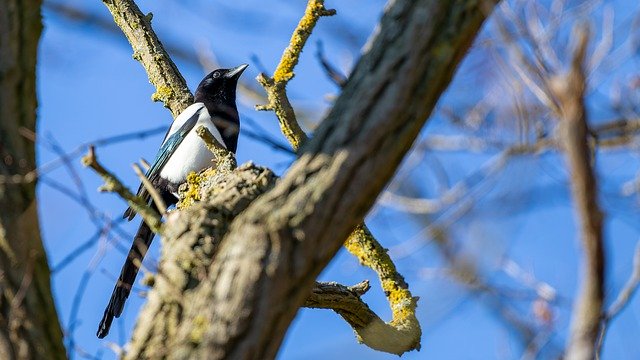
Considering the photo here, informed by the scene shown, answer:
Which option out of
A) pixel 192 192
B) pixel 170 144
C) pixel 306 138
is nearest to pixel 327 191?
pixel 306 138

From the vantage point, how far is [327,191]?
2322mm

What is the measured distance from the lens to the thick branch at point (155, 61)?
190 inches

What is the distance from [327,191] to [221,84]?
459cm

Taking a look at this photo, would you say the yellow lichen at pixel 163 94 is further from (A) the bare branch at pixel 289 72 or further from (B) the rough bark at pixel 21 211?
(B) the rough bark at pixel 21 211

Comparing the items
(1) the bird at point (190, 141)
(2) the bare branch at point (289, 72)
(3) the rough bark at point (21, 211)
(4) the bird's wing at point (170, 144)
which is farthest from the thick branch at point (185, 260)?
(4) the bird's wing at point (170, 144)

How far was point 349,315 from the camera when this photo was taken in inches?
160

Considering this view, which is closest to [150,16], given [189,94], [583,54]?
[189,94]

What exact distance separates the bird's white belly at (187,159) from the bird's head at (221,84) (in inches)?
29.1

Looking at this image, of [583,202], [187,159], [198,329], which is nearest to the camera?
[583,202]

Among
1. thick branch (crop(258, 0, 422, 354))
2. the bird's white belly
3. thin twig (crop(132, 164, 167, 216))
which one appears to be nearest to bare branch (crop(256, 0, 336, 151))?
thick branch (crop(258, 0, 422, 354))

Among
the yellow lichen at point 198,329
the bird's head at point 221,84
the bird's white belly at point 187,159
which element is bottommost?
the yellow lichen at point 198,329

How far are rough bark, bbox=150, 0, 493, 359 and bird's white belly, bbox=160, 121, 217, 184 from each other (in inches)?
135

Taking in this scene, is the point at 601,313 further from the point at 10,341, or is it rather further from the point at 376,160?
the point at 10,341

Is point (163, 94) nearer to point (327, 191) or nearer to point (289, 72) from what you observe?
point (289, 72)
